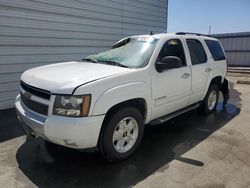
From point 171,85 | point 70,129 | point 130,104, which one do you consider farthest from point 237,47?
point 70,129

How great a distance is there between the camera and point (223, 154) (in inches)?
153

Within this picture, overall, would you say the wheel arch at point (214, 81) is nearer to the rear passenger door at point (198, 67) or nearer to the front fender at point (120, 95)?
the rear passenger door at point (198, 67)

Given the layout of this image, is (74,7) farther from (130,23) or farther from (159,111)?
(159,111)

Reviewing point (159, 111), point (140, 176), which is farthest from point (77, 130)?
point (159, 111)

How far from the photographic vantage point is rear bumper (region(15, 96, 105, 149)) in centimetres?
289

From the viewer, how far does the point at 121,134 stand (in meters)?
3.55

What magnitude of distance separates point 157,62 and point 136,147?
4.64 ft

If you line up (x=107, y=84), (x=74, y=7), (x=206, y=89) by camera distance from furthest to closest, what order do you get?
(x=74, y=7)
(x=206, y=89)
(x=107, y=84)

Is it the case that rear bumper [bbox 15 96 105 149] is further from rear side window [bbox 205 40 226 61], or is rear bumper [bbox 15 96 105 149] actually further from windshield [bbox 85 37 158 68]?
rear side window [bbox 205 40 226 61]

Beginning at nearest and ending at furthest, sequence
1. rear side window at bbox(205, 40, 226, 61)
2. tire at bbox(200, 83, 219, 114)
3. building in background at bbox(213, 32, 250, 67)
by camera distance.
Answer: rear side window at bbox(205, 40, 226, 61) < tire at bbox(200, 83, 219, 114) < building in background at bbox(213, 32, 250, 67)

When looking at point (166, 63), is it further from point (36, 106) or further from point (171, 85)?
point (36, 106)

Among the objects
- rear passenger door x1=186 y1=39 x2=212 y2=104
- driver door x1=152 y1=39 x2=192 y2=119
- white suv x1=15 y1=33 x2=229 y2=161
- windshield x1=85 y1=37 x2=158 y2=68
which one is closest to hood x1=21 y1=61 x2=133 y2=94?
white suv x1=15 y1=33 x2=229 y2=161

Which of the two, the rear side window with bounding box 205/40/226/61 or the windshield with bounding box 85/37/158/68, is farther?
the rear side window with bounding box 205/40/226/61

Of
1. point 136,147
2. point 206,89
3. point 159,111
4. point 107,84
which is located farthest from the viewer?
point 206,89
